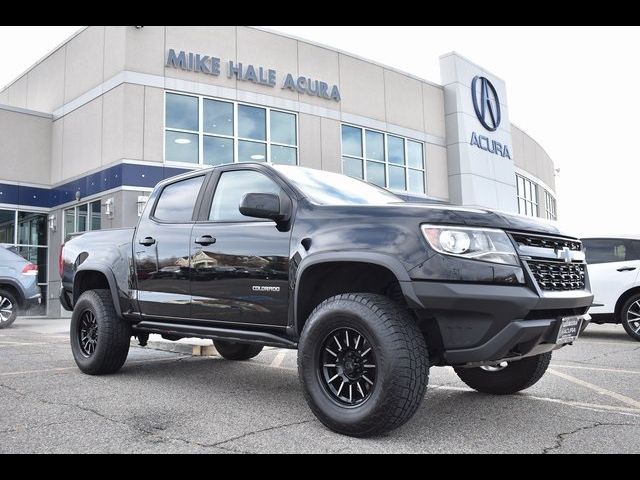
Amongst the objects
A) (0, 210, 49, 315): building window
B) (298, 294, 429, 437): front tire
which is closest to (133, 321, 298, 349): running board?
(298, 294, 429, 437): front tire

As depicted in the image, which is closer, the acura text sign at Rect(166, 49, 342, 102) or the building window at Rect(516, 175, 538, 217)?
the acura text sign at Rect(166, 49, 342, 102)

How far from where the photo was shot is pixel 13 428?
3680 mm

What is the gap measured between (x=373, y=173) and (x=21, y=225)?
11509 mm

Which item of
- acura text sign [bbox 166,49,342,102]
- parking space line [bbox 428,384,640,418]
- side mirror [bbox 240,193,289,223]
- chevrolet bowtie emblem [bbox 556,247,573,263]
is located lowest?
parking space line [bbox 428,384,640,418]

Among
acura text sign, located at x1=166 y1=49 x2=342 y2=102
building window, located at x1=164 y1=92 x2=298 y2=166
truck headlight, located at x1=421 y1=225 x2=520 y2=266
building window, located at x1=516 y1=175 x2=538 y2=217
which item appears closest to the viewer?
truck headlight, located at x1=421 y1=225 x2=520 y2=266

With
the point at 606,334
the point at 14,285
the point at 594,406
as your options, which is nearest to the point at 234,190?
the point at 594,406

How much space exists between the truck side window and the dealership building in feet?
34.5

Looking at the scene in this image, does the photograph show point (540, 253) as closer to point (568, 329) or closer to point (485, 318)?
point (568, 329)

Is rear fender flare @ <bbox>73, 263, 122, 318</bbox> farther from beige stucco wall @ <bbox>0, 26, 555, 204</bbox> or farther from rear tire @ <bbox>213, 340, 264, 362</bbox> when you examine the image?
beige stucco wall @ <bbox>0, 26, 555, 204</bbox>

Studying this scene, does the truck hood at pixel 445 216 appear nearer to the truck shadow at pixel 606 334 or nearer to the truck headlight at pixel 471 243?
the truck headlight at pixel 471 243

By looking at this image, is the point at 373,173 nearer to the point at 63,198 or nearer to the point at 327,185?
the point at 63,198

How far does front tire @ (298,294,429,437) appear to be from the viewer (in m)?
3.29

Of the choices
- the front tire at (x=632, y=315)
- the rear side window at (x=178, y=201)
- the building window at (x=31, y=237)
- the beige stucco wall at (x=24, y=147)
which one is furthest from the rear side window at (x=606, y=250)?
the beige stucco wall at (x=24, y=147)
